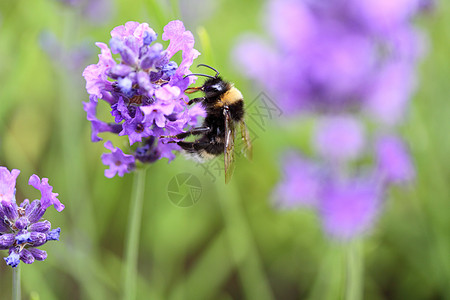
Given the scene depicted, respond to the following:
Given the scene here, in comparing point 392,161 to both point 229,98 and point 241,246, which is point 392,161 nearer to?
point 241,246

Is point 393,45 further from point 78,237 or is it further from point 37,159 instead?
point 37,159

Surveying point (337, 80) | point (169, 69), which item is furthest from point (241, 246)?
point (169, 69)

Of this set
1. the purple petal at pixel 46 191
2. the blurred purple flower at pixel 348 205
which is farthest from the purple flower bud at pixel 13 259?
the blurred purple flower at pixel 348 205

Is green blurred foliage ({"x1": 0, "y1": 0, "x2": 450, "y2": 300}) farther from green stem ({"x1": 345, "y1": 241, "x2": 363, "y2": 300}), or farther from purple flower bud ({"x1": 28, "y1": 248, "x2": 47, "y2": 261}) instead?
purple flower bud ({"x1": 28, "y1": 248, "x2": 47, "y2": 261})

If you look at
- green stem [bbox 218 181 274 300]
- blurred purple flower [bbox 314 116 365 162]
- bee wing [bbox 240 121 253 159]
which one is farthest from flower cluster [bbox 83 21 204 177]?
blurred purple flower [bbox 314 116 365 162]

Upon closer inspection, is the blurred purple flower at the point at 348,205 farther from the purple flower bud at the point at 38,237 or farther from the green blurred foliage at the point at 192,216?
the purple flower bud at the point at 38,237

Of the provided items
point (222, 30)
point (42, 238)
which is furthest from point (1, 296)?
point (222, 30)
